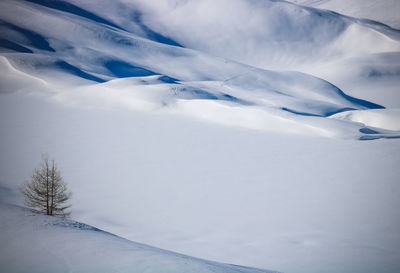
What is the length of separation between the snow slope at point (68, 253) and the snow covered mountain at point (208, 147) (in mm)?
103

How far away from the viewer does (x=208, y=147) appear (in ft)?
57.6

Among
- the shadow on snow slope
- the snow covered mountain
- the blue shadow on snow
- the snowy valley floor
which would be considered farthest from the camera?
the shadow on snow slope

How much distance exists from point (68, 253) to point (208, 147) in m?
12.6

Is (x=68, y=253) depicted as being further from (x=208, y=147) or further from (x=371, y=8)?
(x=371, y=8)

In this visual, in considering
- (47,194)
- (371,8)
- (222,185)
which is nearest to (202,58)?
(222,185)

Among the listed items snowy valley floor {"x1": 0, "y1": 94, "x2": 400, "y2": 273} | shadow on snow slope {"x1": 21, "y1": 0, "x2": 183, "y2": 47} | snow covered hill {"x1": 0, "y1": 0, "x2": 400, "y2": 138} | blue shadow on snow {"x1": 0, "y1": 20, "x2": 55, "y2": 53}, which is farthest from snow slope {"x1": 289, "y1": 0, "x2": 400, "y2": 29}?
blue shadow on snow {"x1": 0, "y1": 20, "x2": 55, "y2": 53}

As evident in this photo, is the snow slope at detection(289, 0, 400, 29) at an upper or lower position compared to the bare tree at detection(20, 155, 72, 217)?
upper

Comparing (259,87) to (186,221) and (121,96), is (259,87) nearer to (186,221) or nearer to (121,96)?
(121,96)

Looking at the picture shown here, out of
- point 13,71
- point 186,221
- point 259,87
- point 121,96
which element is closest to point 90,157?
point 186,221

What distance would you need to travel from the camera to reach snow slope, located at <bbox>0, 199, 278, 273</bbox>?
4.91 m

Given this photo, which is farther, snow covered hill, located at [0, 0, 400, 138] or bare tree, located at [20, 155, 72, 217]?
snow covered hill, located at [0, 0, 400, 138]

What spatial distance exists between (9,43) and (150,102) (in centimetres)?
2373

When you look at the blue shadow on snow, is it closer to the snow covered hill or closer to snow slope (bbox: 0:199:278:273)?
the snow covered hill

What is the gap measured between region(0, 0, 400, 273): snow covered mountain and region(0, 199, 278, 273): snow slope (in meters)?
0.10
